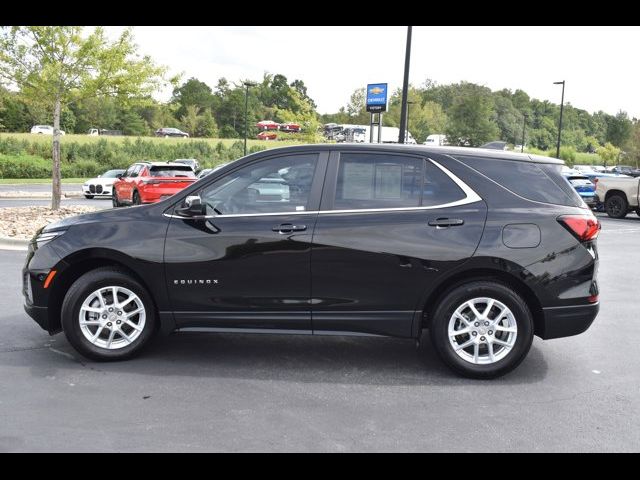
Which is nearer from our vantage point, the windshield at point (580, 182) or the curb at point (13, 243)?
the curb at point (13, 243)

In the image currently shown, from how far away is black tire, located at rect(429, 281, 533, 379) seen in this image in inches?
195

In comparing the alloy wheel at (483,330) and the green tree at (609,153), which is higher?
the green tree at (609,153)

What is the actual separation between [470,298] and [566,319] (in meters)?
0.76

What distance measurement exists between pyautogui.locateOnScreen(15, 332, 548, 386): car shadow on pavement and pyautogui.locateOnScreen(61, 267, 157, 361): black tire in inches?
3.7

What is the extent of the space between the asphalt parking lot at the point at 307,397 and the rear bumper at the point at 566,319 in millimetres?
381

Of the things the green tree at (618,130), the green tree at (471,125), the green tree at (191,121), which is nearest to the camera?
the green tree at (471,125)

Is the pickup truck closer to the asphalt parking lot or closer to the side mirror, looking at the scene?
the asphalt parking lot

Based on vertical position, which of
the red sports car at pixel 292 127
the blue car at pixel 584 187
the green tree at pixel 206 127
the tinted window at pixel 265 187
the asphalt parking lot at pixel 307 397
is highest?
the green tree at pixel 206 127

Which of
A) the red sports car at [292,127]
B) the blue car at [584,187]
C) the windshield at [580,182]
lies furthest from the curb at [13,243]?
the red sports car at [292,127]

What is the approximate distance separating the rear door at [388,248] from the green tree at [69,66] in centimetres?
1210

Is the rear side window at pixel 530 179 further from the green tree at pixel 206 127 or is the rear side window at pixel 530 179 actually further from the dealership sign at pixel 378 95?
the green tree at pixel 206 127

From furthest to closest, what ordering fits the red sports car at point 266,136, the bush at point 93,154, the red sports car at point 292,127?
the red sports car at point 266,136, the bush at point 93,154, the red sports car at point 292,127

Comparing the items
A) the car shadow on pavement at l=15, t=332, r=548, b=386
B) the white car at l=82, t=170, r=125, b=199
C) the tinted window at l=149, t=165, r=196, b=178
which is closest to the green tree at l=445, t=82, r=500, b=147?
the white car at l=82, t=170, r=125, b=199

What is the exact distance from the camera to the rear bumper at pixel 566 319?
4996 mm
